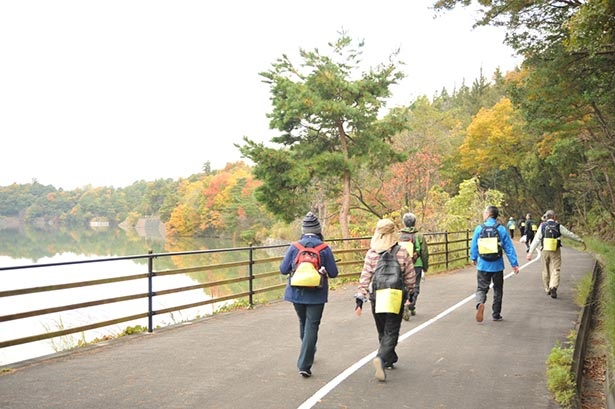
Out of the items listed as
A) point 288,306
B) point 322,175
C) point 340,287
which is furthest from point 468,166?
point 288,306

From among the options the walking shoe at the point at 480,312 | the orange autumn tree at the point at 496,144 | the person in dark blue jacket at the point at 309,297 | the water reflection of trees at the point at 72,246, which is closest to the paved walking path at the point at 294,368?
the walking shoe at the point at 480,312

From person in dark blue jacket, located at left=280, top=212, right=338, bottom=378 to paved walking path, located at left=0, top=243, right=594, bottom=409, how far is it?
10.7 inches

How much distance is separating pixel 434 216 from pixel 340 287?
1713 centimetres

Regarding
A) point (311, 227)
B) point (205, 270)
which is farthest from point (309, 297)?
point (205, 270)

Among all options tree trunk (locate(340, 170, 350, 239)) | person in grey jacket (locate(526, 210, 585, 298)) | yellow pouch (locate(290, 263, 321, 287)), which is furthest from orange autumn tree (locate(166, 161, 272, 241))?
yellow pouch (locate(290, 263, 321, 287))

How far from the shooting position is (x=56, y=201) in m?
176

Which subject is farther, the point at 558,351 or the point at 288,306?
the point at 288,306

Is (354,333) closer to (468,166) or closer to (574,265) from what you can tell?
(574,265)

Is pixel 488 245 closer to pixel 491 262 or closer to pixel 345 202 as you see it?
pixel 491 262

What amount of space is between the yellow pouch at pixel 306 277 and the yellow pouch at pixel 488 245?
4.44 metres

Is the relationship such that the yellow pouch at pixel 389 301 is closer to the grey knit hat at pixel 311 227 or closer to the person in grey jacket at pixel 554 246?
the grey knit hat at pixel 311 227

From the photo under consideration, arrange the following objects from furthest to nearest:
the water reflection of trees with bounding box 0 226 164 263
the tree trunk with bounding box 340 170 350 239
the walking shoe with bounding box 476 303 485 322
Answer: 1. the water reflection of trees with bounding box 0 226 164 263
2. the tree trunk with bounding box 340 170 350 239
3. the walking shoe with bounding box 476 303 485 322

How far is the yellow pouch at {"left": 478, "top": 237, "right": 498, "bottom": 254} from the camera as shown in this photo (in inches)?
374

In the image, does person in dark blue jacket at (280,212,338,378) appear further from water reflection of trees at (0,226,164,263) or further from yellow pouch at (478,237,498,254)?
water reflection of trees at (0,226,164,263)
